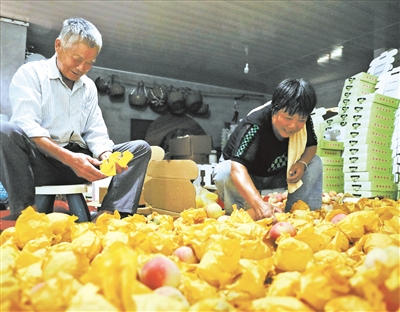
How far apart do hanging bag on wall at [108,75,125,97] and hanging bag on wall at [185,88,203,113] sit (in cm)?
121

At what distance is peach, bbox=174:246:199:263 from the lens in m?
0.87

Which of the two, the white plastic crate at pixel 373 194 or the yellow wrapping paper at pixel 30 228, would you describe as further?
the white plastic crate at pixel 373 194

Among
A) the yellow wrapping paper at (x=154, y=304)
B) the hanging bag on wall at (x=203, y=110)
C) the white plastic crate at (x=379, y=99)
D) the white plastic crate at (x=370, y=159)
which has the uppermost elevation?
the hanging bag on wall at (x=203, y=110)

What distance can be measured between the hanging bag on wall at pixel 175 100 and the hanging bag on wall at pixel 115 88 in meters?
0.85

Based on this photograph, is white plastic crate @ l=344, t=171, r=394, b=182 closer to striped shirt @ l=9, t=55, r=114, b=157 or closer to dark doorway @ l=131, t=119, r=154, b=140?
striped shirt @ l=9, t=55, r=114, b=157

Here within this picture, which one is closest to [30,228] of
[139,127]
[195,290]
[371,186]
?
[195,290]

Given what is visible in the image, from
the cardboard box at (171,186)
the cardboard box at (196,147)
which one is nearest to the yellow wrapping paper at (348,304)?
the cardboard box at (171,186)

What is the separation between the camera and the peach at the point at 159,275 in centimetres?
64

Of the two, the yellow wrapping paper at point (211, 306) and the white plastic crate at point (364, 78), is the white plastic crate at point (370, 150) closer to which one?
the white plastic crate at point (364, 78)

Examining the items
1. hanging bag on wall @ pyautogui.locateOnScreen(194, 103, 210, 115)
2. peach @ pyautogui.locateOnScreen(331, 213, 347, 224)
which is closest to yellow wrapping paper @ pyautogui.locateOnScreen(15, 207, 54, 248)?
peach @ pyautogui.locateOnScreen(331, 213, 347, 224)

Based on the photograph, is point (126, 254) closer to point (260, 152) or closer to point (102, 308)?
point (102, 308)

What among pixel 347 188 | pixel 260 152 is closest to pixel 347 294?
pixel 260 152

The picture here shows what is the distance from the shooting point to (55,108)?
1678 millimetres

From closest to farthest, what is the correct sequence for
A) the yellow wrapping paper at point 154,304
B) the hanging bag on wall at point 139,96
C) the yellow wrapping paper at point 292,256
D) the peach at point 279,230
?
the yellow wrapping paper at point 154,304 < the yellow wrapping paper at point 292,256 < the peach at point 279,230 < the hanging bag on wall at point 139,96
